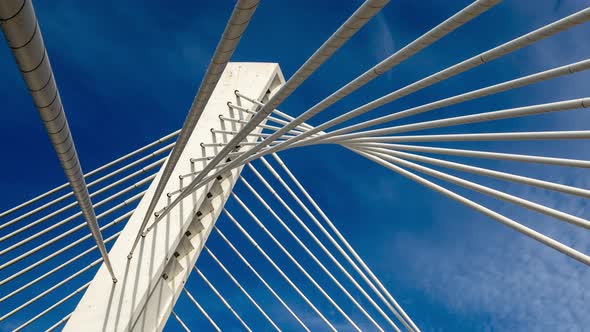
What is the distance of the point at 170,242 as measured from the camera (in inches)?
408

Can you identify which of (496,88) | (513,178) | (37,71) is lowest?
(513,178)

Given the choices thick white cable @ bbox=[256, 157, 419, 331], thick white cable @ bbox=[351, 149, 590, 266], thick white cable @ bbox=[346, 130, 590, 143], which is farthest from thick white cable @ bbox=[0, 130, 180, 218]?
thick white cable @ bbox=[346, 130, 590, 143]

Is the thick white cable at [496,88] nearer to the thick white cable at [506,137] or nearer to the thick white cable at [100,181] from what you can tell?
the thick white cable at [506,137]

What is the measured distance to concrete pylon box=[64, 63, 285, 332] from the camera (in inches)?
382

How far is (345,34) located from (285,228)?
7.74 meters

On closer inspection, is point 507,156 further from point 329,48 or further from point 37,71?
point 37,71

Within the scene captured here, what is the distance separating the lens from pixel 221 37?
446 cm

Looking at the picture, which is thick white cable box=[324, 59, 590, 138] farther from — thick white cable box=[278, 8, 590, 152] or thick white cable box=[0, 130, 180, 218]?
thick white cable box=[0, 130, 180, 218]

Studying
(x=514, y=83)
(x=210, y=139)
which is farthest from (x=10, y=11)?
(x=210, y=139)

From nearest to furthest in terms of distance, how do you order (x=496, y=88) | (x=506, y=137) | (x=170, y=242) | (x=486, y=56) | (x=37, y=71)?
(x=37, y=71), (x=486, y=56), (x=496, y=88), (x=506, y=137), (x=170, y=242)

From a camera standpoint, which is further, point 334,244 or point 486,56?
point 334,244

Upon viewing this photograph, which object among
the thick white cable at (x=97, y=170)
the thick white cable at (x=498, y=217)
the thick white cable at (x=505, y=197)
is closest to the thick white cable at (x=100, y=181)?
the thick white cable at (x=97, y=170)

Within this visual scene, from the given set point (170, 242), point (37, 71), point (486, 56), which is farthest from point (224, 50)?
point (170, 242)

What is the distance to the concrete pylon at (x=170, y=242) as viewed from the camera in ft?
31.8
